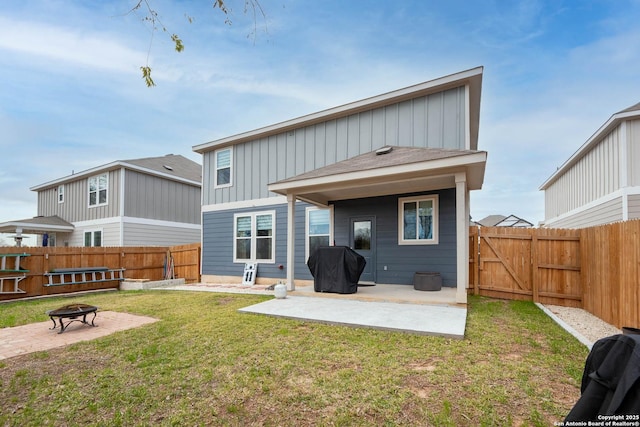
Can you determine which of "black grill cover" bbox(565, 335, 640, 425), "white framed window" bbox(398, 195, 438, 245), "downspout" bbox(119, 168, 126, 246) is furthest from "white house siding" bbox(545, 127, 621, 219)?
"downspout" bbox(119, 168, 126, 246)

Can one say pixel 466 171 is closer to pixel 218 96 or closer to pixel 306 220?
pixel 306 220

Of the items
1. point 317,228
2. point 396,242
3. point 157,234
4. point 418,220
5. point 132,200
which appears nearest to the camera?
point 418,220

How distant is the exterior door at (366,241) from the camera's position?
889 centimetres

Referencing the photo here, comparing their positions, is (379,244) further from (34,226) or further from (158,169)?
(34,226)

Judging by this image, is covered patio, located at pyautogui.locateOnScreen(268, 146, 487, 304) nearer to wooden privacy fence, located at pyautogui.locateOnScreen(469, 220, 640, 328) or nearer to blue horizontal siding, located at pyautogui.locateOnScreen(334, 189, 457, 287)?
blue horizontal siding, located at pyautogui.locateOnScreen(334, 189, 457, 287)

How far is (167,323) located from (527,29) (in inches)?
387

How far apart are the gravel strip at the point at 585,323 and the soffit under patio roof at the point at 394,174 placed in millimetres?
3118

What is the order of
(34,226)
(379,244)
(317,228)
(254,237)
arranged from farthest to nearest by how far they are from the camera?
(34,226) → (254,237) → (317,228) → (379,244)

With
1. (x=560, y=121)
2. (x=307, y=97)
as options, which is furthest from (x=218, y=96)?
(x=560, y=121)

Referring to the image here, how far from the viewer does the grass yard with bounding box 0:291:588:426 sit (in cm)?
256

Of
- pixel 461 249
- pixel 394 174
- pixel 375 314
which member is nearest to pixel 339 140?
pixel 394 174

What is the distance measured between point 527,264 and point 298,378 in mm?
6569

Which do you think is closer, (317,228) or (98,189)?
(317,228)

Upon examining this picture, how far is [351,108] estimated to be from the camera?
360 inches
